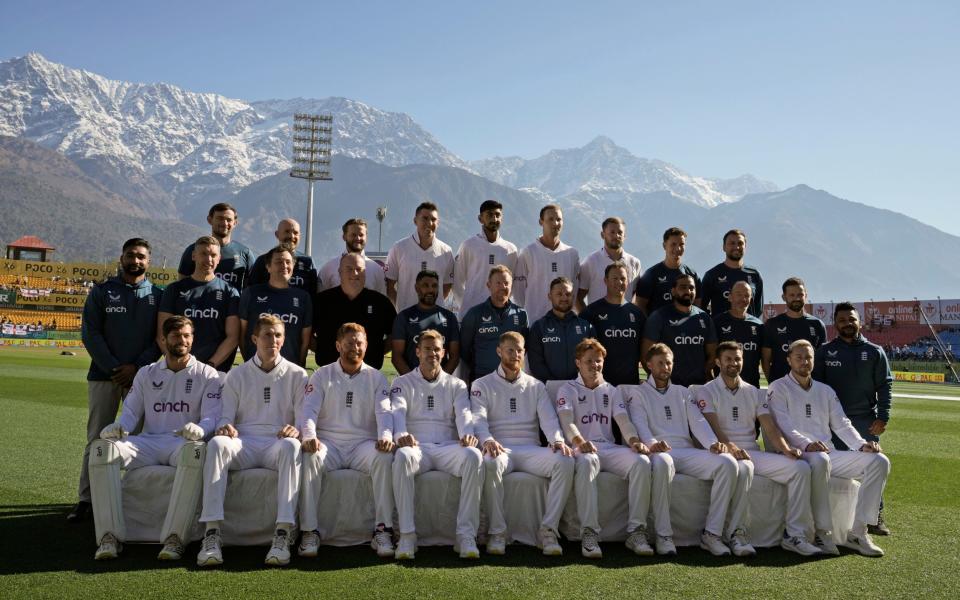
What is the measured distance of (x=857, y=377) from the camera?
7207 millimetres

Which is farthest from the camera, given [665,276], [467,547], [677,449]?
[665,276]

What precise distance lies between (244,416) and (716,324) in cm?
474

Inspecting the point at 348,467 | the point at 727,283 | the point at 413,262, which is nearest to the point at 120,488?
the point at 348,467

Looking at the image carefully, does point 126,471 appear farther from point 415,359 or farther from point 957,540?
point 957,540

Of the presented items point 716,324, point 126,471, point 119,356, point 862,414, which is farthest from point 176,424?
point 862,414

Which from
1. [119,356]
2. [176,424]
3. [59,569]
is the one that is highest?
[119,356]

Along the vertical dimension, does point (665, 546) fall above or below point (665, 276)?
below

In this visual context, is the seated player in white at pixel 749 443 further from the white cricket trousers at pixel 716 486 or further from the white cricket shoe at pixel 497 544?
the white cricket shoe at pixel 497 544

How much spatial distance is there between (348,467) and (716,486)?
3.00 meters

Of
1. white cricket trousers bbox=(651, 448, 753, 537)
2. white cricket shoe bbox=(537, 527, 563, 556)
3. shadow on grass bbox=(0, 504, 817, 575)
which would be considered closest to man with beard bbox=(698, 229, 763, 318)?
white cricket trousers bbox=(651, 448, 753, 537)

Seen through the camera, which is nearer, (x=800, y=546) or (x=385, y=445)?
(x=385, y=445)

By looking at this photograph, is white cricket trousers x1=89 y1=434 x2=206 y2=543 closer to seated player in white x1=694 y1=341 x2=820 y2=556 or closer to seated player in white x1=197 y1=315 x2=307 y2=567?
seated player in white x1=197 y1=315 x2=307 y2=567

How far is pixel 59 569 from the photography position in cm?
491

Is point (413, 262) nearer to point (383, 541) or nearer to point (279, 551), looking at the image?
point (383, 541)
